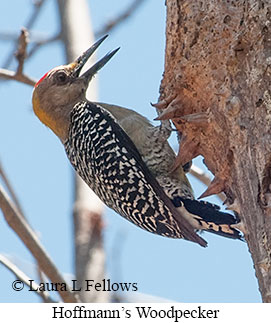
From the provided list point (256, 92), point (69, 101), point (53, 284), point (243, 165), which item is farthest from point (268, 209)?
point (69, 101)

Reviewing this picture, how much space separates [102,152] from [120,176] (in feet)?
0.82

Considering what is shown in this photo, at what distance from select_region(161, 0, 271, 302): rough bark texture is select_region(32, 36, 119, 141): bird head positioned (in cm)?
106

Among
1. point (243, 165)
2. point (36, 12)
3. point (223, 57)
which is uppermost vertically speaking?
point (36, 12)

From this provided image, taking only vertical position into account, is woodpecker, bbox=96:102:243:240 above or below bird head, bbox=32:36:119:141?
below

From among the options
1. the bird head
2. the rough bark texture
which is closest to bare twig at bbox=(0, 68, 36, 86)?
the bird head

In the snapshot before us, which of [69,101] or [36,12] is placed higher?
[36,12]

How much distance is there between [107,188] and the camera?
4.41 m

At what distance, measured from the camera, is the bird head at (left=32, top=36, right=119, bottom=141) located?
203 inches

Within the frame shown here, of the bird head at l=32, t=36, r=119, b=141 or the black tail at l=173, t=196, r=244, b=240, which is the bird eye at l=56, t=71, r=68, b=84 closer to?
the bird head at l=32, t=36, r=119, b=141

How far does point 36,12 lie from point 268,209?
3.45m

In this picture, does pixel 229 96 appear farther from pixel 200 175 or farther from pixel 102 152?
pixel 200 175

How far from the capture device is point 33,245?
11.8ft

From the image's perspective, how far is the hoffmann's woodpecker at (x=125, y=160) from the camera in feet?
13.4
